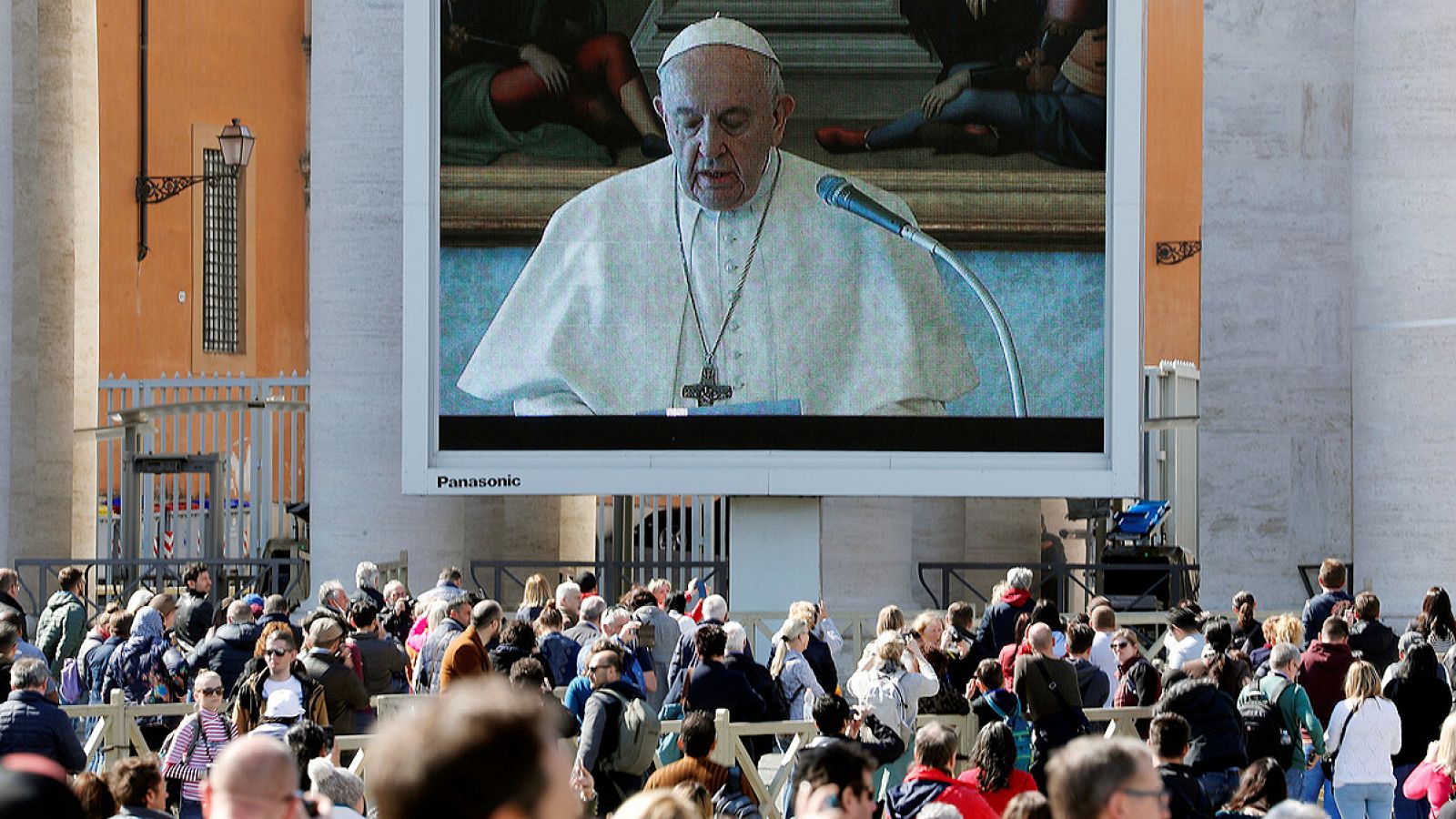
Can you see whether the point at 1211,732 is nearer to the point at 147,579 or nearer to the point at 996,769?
the point at 996,769

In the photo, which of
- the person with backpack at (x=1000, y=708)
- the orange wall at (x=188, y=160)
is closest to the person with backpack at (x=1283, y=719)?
the person with backpack at (x=1000, y=708)

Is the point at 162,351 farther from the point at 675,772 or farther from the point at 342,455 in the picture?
the point at 675,772

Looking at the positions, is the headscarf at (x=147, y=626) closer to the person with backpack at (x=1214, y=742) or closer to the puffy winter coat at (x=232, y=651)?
the puffy winter coat at (x=232, y=651)

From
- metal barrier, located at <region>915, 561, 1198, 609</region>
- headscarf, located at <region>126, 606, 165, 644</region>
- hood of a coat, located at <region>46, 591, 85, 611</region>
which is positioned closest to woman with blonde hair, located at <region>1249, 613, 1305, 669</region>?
headscarf, located at <region>126, 606, 165, 644</region>

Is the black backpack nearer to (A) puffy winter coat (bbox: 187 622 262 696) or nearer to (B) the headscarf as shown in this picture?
(A) puffy winter coat (bbox: 187 622 262 696)

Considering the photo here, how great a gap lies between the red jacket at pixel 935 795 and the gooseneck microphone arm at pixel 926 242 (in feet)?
38.4

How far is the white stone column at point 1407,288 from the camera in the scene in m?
19.5

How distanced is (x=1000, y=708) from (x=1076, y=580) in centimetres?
1093

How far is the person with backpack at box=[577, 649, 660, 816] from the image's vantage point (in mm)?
10891

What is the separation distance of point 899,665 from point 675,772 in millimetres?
2942

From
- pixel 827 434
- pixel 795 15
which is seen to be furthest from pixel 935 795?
pixel 795 15

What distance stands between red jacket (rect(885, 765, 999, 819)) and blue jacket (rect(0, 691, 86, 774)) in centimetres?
383

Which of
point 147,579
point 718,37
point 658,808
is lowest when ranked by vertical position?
point 147,579

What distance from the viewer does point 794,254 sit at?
20.4 meters
